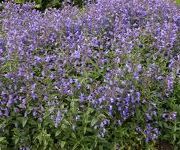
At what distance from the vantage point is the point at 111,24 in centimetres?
609

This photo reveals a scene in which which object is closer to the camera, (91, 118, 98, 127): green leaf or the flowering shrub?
(91, 118, 98, 127): green leaf

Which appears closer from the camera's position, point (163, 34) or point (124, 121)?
point (124, 121)

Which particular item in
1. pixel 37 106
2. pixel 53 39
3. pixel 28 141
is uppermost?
pixel 53 39

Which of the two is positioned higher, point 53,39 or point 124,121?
point 53,39

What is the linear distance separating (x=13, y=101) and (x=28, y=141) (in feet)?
1.49

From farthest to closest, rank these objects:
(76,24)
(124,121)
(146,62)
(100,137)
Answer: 1. (76,24)
2. (146,62)
3. (124,121)
4. (100,137)

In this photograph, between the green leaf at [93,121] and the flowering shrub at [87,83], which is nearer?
the green leaf at [93,121]

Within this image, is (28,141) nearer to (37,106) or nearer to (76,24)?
(37,106)

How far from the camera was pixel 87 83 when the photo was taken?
16.4 ft

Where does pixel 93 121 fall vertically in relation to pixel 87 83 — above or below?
below

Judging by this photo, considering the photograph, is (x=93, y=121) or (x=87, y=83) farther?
(x=87, y=83)

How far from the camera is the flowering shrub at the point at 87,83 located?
4680 mm

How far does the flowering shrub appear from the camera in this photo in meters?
4.68

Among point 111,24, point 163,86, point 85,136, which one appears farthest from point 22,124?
point 111,24
